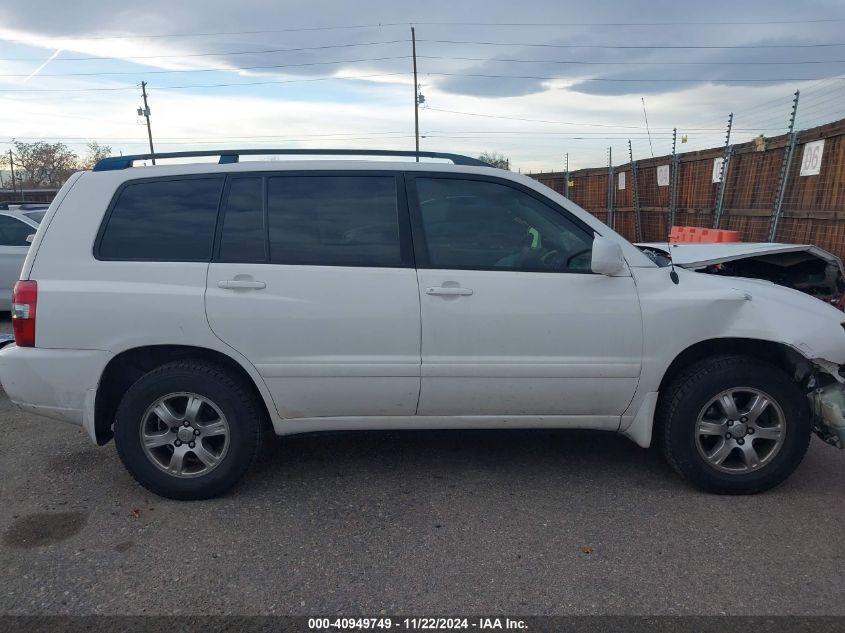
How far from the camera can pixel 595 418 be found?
3717 millimetres

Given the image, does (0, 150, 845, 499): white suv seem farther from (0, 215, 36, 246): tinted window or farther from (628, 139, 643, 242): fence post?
(628, 139, 643, 242): fence post

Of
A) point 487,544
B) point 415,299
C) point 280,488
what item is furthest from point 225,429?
point 487,544

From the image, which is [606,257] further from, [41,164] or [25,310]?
[41,164]

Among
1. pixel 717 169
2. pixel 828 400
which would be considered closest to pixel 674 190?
pixel 717 169

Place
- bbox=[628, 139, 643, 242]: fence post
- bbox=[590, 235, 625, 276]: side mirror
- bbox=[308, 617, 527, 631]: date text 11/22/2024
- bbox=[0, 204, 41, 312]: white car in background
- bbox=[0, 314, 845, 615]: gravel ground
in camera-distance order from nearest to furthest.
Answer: bbox=[308, 617, 527, 631]: date text 11/22/2024
bbox=[0, 314, 845, 615]: gravel ground
bbox=[590, 235, 625, 276]: side mirror
bbox=[0, 204, 41, 312]: white car in background
bbox=[628, 139, 643, 242]: fence post

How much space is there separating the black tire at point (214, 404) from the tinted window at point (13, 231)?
652 centimetres

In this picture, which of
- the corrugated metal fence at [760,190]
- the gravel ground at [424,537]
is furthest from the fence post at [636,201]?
the gravel ground at [424,537]

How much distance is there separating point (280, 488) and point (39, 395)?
4.65ft

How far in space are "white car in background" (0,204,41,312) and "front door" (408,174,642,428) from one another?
720 centimetres

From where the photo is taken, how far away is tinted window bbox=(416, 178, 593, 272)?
362cm

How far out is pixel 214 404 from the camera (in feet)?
11.7

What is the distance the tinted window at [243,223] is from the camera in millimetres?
3592

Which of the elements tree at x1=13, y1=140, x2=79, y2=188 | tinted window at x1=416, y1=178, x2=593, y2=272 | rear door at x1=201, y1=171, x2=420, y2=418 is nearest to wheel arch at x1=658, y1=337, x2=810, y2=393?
tinted window at x1=416, y1=178, x2=593, y2=272

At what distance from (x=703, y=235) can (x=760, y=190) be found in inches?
54.9
